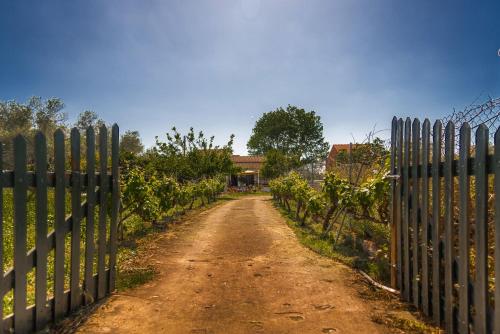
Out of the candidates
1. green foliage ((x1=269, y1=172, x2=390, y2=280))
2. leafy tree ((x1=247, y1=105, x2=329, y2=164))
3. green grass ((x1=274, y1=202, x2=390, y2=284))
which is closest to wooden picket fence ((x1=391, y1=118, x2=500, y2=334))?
green foliage ((x1=269, y1=172, x2=390, y2=280))

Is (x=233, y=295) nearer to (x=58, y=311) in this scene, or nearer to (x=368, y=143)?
(x=58, y=311)

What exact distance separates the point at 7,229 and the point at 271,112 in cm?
5462

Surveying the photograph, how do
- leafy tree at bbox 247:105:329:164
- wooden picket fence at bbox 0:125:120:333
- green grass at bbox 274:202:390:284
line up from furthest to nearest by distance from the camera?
1. leafy tree at bbox 247:105:329:164
2. green grass at bbox 274:202:390:284
3. wooden picket fence at bbox 0:125:120:333

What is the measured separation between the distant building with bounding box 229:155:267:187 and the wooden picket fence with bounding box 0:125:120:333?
3673cm

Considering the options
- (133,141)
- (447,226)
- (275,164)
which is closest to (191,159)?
(275,164)

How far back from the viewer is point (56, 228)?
3240 millimetres

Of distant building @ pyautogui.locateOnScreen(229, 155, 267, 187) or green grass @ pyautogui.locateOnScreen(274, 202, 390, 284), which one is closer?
green grass @ pyautogui.locateOnScreen(274, 202, 390, 284)

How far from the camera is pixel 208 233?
9.11 meters

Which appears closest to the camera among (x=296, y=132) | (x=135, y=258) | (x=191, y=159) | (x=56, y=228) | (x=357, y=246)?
(x=56, y=228)

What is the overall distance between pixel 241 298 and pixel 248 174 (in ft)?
152

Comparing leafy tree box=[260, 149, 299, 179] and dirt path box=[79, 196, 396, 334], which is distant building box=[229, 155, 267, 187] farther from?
dirt path box=[79, 196, 396, 334]

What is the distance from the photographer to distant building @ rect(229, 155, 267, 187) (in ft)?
159

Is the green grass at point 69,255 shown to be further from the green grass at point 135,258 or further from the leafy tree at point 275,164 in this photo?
the leafy tree at point 275,164

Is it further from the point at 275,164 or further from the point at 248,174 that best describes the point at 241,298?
the point at 248,174
